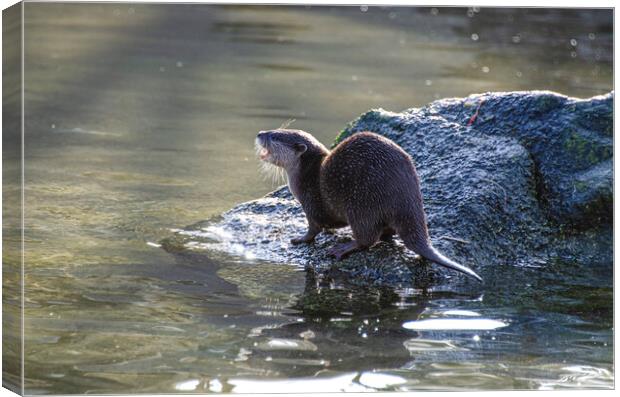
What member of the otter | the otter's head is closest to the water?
the otter

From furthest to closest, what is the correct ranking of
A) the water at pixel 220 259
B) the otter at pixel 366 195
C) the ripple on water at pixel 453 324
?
the otter at pixel 366 195, the ripple on water at pixel 453 324, the water at pixel 220 259

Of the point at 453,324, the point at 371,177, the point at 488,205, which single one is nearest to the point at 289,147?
the point at 371,177

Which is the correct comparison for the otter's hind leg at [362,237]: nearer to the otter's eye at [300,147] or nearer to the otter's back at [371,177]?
the otter's back at [371,177]

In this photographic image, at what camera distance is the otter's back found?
3.96 m

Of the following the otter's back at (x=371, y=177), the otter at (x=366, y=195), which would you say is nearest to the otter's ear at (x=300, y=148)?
the otter at (x=366, y=195)

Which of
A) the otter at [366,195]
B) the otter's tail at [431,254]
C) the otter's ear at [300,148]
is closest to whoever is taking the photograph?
the otter's tail at [431,254]

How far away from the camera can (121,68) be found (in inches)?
341

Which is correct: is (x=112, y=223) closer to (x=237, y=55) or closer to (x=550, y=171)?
(x=550, y=171)

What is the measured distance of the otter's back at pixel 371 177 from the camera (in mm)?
3959

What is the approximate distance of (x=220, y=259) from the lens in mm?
4324

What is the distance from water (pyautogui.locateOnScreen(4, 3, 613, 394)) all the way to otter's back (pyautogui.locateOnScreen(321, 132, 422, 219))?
1.06 feet

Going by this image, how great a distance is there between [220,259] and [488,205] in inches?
44.2

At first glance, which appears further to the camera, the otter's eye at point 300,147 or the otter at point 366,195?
the otter's eye at point 300,147

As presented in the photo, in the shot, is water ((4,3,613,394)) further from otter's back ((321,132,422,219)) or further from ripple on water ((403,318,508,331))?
otter's back ((321,132,422,219))
